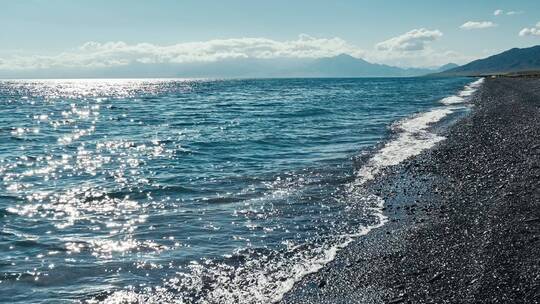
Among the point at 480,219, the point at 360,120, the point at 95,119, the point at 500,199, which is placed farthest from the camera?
the point at 95,119

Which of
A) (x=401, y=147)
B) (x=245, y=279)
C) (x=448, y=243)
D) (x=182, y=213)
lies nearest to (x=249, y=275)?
(x=245, y=279)

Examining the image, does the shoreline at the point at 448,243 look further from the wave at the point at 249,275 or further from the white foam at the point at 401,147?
the white foam at the point at 401,147

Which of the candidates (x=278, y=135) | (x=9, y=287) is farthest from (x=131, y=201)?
(x=278, y=135)

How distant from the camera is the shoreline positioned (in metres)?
9.36

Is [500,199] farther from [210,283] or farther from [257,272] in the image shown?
[210,283]

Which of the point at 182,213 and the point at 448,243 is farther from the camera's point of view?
the point at 182,213

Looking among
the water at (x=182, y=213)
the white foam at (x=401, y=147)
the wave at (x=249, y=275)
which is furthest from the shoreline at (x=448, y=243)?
the white foam at (x=401, y=147)

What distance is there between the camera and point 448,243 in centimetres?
1178

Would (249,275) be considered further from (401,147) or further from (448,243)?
(401,147)

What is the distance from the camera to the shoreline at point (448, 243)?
9359 mm

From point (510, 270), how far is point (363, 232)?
451 cm

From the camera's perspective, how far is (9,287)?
10.8 m

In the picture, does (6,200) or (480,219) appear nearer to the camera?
(480,219)

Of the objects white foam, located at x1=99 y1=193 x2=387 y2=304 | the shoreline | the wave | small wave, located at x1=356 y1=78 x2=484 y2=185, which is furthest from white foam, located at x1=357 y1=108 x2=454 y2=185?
white foam, located at x1=99 y1=193 x2=387 y2=304
